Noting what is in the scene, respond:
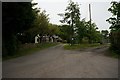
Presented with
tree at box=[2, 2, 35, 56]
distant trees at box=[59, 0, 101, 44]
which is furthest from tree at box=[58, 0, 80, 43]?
tree at box=[2, 2, 35, 56]

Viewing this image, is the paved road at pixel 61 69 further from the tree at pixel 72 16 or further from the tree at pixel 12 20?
the tree at pixel 72 16

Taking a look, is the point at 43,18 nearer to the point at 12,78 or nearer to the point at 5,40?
the point at 5,40

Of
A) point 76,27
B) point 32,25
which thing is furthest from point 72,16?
point 32,25

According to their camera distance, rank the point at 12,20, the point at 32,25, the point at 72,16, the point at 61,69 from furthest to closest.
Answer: the point at 72,16 < the point at 32,25 < the point at 12,20 < the point at 61,69

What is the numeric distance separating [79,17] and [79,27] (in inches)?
146

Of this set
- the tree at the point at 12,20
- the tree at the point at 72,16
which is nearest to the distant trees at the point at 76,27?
the tree at the point at 72,16

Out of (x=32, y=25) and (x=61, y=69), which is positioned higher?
(x=32, y=25)

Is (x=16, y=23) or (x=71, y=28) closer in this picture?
(x=16, y=23)

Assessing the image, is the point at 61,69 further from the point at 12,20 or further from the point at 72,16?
the point at 72,16

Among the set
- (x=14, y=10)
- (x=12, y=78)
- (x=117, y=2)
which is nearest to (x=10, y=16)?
(x=14, y=10)

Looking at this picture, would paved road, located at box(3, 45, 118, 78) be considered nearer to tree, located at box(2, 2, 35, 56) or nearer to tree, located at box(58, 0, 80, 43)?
tree, located at box(2, 2, 35, 56)

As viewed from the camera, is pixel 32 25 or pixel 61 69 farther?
pixel 32 25

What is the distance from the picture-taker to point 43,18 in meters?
57.1

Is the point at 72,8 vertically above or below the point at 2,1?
above
